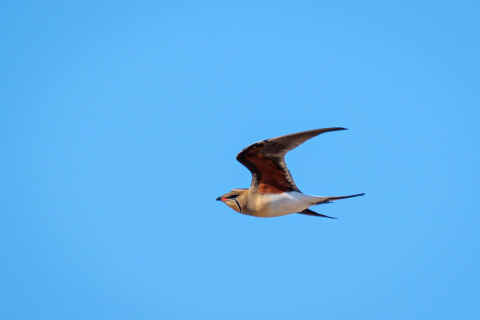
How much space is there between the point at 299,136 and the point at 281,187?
2187 mm

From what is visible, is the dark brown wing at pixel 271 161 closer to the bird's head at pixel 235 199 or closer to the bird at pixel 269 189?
the bird at pixel 269 189

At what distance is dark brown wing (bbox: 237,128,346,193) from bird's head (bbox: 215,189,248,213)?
0.42 m

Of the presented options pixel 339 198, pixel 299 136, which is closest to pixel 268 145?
pixel 299 136

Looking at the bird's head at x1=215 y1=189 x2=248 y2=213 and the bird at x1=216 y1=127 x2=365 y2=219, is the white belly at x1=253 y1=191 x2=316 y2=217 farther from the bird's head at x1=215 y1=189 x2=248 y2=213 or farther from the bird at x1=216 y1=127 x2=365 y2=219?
the bird's head at x1=215 y1=189 x2=248 y2=213

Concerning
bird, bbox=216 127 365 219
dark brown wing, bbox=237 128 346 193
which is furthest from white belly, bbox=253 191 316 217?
dark brown wing, bbox=237 128 346 193

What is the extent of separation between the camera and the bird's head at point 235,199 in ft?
47.9

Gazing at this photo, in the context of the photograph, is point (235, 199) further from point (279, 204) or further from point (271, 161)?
point (271, 161)

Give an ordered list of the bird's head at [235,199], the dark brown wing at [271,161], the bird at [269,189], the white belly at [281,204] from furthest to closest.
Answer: the bird's head at [235,199] → the white belly at [281,204] → the bird at [269,189] → the dark brown wing at [271,161]

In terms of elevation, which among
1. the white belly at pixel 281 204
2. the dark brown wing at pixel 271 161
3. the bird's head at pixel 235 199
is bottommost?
the white belly at pixel 281 204

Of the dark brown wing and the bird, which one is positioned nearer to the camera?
the dark brown wing

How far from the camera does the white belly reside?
13977 millimetres

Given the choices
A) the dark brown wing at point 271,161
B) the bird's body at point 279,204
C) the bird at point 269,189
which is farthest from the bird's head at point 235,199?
the dark brown wing at point 271,161

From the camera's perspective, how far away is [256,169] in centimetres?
1394

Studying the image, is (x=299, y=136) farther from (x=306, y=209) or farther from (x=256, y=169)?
(x=306, y=209)
